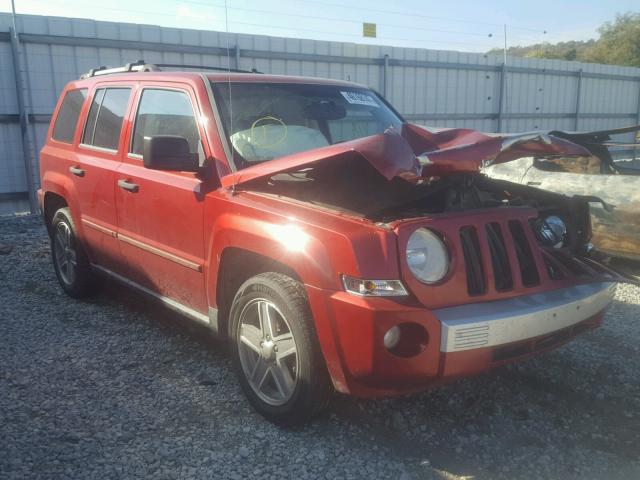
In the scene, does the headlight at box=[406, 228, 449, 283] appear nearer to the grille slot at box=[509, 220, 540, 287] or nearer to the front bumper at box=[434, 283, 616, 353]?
the front bumper at box=[434, 283, 616, 353]

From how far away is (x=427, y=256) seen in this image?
2742mm

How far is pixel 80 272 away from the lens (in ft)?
16.8

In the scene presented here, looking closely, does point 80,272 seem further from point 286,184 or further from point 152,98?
point 286,184

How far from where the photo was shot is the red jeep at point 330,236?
263cm

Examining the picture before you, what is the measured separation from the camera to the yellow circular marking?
364cm

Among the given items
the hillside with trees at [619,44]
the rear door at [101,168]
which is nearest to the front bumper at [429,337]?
the rear door at [101,168]

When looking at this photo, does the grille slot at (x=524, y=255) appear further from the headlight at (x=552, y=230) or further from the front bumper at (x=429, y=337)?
the headlight at (x=552, y=230)

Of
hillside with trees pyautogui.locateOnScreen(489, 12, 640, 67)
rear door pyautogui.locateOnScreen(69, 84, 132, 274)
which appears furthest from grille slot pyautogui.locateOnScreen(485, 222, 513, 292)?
hillside with trees pyautogui.locateOnScreen(489, 12, 640, 67)

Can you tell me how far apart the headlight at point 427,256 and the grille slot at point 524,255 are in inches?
20.0

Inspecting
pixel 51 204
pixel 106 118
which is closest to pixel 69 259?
pixel 51 204

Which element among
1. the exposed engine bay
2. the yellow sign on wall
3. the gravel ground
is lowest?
the gravel ground

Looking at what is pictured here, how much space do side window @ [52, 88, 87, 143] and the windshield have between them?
6.24ft

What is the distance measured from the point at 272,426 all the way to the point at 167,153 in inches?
62.0

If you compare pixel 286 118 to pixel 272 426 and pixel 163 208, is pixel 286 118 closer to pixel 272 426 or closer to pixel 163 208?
pixel 163 208
